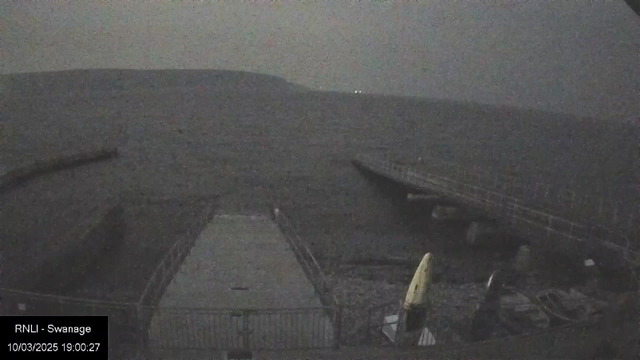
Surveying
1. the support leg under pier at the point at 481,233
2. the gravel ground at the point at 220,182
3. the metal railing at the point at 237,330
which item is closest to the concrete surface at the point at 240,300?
the metal railing at the point at 237,330

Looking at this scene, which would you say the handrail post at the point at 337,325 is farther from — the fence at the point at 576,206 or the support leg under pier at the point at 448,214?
the support leg under pier at the point at 448,214

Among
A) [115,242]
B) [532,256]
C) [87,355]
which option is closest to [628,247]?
[532,256]

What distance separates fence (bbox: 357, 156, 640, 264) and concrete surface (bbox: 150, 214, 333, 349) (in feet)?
13.4

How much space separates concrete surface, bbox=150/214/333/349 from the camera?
349cm

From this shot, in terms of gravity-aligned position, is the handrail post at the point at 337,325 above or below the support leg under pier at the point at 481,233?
above

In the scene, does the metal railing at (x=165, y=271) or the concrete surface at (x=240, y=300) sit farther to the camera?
the metal railing at (x=165, y=271)

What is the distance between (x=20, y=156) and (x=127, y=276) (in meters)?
2.17

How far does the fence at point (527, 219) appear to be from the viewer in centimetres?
620

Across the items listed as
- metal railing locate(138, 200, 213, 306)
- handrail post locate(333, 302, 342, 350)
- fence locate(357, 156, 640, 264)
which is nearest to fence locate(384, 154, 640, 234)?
fence locate(357, 156, 640, 264)

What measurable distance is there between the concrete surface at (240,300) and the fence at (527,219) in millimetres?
4078

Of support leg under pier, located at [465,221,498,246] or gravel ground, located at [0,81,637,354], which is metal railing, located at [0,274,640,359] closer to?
gravel ground, located at [0,81,637,354]

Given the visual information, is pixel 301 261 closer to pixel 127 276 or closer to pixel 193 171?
pixel 127 276

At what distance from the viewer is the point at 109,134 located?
742 centimetres

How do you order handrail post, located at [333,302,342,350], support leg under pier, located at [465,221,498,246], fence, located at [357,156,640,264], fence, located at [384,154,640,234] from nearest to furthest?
handrail post, located at [333,302,342,350]
fence, located at [357,156,640,264]
fence, located at [384,154,640,234]
support leg under pier, located at [465,221,498,246]
